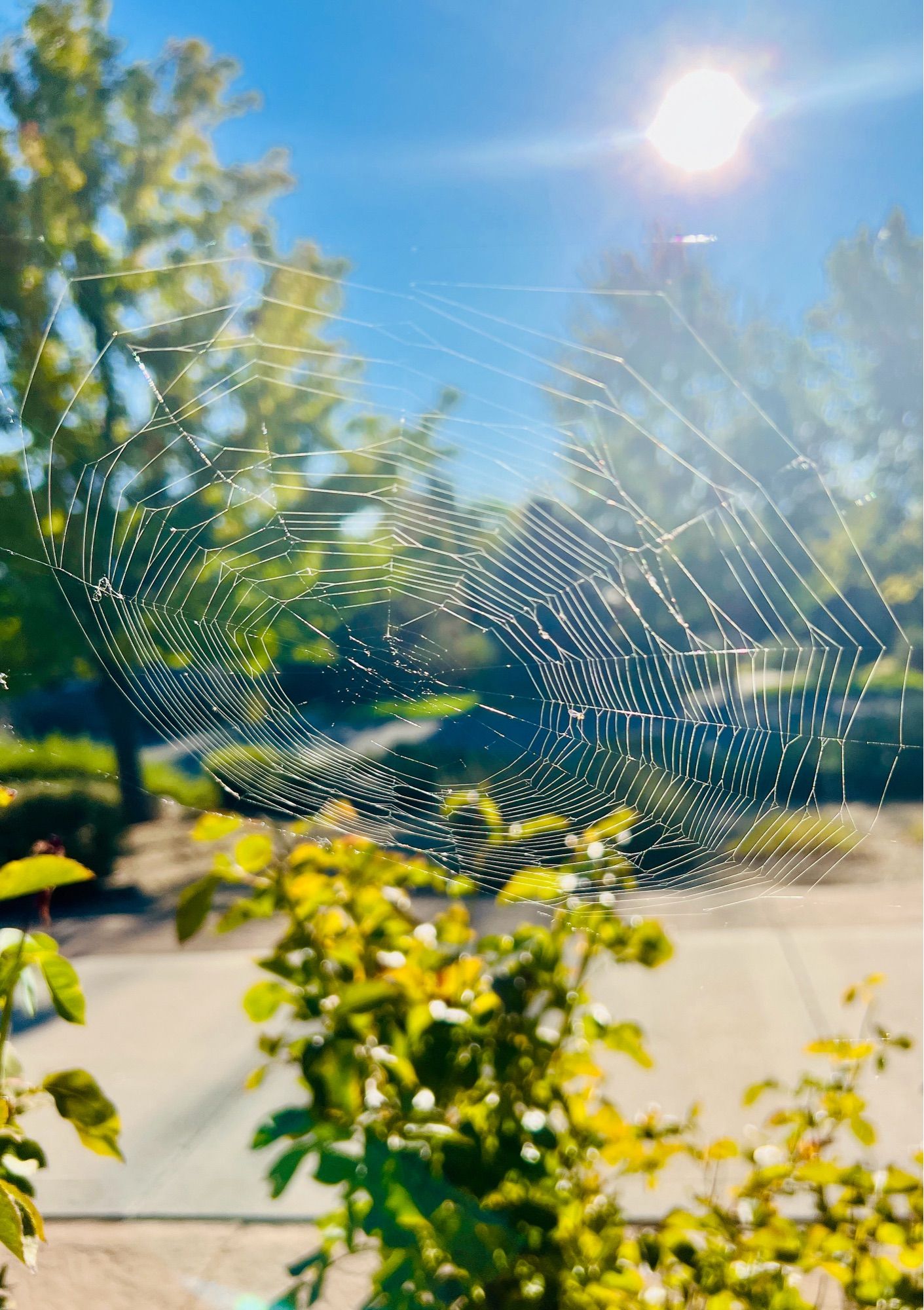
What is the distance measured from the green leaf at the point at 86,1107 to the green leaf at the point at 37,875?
7.9 inches

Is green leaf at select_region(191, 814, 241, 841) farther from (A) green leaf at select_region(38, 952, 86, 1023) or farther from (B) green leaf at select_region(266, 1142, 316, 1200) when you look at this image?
(B) green leaf at select_region(266, 1142, 316, 1200)

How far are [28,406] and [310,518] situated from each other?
0.28 metres

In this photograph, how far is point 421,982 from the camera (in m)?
1.04

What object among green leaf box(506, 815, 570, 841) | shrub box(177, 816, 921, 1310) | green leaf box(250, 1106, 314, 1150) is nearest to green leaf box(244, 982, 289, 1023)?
shrub box(177, 816, 921, 1310)

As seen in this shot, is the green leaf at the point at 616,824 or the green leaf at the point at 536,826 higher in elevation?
the green leaf at the point at 616,824

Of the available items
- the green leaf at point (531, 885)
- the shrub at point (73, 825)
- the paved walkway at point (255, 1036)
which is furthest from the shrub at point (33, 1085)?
the paved walkway at point (255, 1036)

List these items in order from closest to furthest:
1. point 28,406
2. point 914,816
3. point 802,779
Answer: point 28,406 → point 802,779 → point 914,816

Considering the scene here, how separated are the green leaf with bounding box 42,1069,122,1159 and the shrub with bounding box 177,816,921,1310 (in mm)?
179

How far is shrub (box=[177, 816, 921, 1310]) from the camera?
92cm

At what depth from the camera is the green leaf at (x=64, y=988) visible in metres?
0.77

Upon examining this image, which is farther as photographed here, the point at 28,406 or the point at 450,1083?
the point at 450,1083

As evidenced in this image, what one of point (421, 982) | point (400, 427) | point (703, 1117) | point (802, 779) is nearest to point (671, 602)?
point (802, 779)

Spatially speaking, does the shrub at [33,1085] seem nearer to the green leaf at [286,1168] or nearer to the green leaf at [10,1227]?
the green leaf at [10,1227]

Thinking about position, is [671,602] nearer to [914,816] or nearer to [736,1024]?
[914,816]
